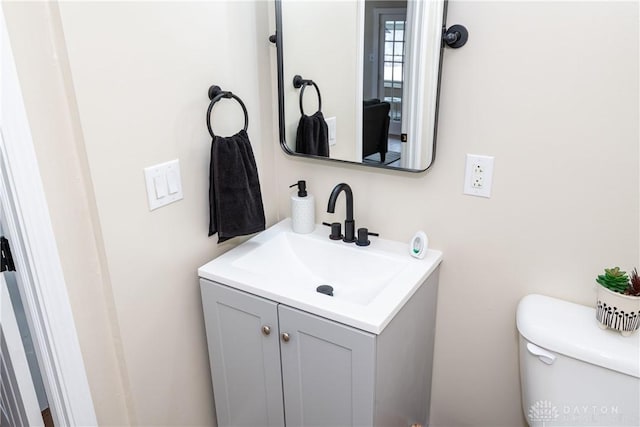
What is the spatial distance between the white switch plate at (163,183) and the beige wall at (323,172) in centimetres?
2

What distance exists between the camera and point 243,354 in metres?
1.44

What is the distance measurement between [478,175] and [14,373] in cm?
139

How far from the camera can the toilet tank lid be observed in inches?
43.8

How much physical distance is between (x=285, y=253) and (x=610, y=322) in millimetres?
952

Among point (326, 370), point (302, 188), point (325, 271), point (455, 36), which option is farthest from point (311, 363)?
point (455, 36)

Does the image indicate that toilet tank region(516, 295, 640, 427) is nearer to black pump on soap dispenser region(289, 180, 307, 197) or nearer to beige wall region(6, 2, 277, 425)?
black pump on soap dispenser region(289, 180, 307, 197)

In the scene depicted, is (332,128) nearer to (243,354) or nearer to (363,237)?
(363,237)

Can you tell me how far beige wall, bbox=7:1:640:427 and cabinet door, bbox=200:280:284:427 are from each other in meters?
0.09

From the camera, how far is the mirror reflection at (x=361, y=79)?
1.31m

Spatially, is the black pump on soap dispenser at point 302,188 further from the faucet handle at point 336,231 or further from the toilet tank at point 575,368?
the toilet tank at point 575,368

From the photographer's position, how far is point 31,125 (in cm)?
102

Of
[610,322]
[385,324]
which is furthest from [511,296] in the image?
[385,324]

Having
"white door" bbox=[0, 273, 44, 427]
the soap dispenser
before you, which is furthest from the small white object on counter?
"white door" bbox=[0, 273, 44, 427]

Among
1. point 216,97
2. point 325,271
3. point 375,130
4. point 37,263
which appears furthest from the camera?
point 325,271
